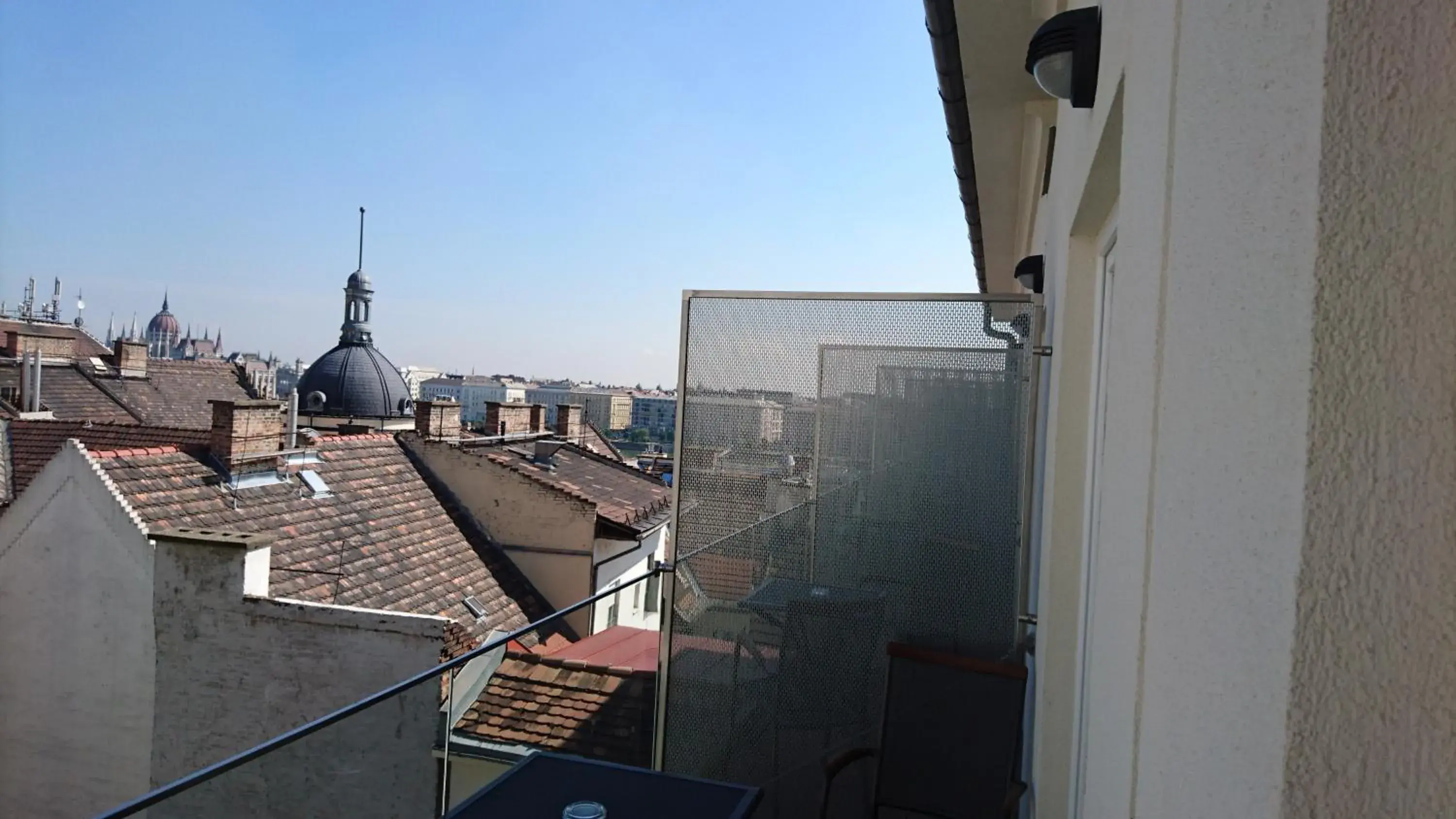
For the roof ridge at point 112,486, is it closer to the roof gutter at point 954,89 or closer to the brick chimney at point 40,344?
the roof gutter at point 954,89

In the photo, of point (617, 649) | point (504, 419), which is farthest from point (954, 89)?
point (504, 419)

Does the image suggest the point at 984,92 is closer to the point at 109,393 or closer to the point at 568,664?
→ the point at 568,664

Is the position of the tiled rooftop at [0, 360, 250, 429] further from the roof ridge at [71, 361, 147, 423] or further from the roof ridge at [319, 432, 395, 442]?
the roof ridge at [319, 432, 395, 442]

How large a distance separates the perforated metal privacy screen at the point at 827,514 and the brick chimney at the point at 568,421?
1650 cm

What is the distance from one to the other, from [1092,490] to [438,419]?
537 inches

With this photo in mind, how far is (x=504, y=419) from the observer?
18422mm

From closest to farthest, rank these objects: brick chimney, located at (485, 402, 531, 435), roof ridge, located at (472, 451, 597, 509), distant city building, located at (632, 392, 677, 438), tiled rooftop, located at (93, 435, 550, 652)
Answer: tiled rooftop, located at (93, 435, 550, 652) < roof ridge, located at (472, 451, 597, 509) < brick chimney, located at (485, 402, 531, 435) < distant city building, located at (632, 392, 677, 438)

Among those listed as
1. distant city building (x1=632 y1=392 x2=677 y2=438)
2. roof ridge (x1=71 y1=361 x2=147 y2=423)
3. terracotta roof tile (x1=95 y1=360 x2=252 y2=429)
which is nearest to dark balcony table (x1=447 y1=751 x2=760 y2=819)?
terracotta roof tile (x1=95 y1=360 x2=252 y2=429)

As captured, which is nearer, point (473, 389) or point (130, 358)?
point (130, 358)

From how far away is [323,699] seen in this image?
767cm

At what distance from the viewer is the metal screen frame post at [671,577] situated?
3346 millimetres

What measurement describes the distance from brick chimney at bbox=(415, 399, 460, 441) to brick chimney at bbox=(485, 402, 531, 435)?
2750mm

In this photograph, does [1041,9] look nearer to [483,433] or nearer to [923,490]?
[923,490]

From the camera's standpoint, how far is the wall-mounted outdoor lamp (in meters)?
3.40
